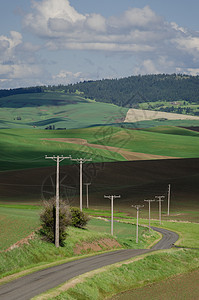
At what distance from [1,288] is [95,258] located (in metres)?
14.9

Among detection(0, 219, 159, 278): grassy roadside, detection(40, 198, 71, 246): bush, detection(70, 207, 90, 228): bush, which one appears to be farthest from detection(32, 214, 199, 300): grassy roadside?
detection(70, 207, 90, 228): bush

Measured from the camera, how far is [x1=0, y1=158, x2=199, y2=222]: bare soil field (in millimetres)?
106438

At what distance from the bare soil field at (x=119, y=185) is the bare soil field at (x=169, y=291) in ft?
192

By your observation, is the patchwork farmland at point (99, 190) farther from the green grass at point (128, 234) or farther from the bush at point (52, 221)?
the bush at point (52, 221)

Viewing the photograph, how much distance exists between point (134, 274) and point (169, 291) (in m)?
5.43

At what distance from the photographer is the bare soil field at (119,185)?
349 feet

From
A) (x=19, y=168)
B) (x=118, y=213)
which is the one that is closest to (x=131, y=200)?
(x=118, y=213)

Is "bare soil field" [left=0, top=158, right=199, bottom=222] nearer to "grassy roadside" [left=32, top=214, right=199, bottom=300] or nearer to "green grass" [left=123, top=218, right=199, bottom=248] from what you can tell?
"green grass" [left=123, top=218, right=199, bottom=248]

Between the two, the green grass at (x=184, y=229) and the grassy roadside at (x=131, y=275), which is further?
the green grass at (x=184, y=229)

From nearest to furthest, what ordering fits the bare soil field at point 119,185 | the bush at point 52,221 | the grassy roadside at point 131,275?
the grassy roadside at point 131,275 < the bush at point 52,221 < the bare soil field at point 119,185

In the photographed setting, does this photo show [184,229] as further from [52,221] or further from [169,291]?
[169,291]

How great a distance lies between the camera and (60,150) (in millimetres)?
173250

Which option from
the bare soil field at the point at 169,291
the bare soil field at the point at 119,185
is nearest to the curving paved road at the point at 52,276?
the bare soil field at the point at 169,291

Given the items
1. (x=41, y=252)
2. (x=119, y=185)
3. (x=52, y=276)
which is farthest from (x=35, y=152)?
(x=52, y=276)
